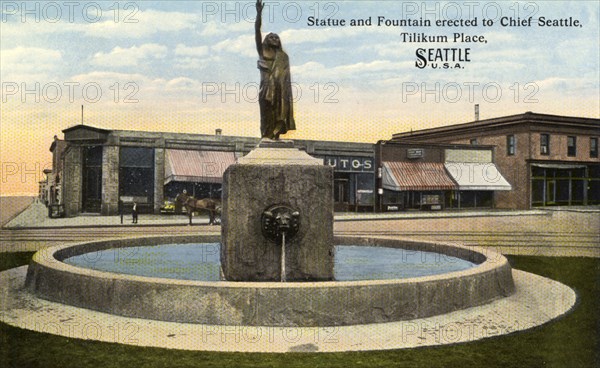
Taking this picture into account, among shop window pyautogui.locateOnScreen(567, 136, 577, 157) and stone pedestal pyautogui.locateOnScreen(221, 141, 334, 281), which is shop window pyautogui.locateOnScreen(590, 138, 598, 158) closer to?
shop window pyautogui.locateOnScreen(567, 136, 577, 157)

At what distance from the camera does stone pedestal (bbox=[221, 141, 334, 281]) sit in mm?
8227

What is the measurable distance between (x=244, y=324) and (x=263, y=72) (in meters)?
4.22

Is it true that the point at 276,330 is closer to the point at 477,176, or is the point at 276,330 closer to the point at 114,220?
the point at 114,220

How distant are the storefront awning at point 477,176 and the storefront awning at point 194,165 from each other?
59.3 ft

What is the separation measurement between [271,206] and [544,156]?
43453mm

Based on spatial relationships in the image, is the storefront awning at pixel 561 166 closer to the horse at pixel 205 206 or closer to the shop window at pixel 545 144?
the shop window at pixel 545 144

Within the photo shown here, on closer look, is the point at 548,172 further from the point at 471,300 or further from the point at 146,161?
the point at 471,300

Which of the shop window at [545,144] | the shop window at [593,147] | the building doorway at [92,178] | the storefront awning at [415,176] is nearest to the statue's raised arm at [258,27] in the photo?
the building doorway at [92,178]

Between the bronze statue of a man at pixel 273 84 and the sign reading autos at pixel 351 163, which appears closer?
the bronze statue of a man at pixel 273 84

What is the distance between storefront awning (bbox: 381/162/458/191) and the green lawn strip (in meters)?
34.1

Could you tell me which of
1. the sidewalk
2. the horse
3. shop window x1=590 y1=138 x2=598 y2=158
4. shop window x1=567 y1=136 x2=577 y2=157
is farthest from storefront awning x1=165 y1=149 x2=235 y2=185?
shop window x1=590 y1=138 x2=598 y2=158

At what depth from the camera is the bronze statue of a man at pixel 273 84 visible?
29.5 ft

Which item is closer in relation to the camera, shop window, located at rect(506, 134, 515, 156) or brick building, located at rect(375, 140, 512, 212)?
brick building, located at rect(375, 140, 512, 212)

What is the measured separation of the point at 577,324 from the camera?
740 cm
